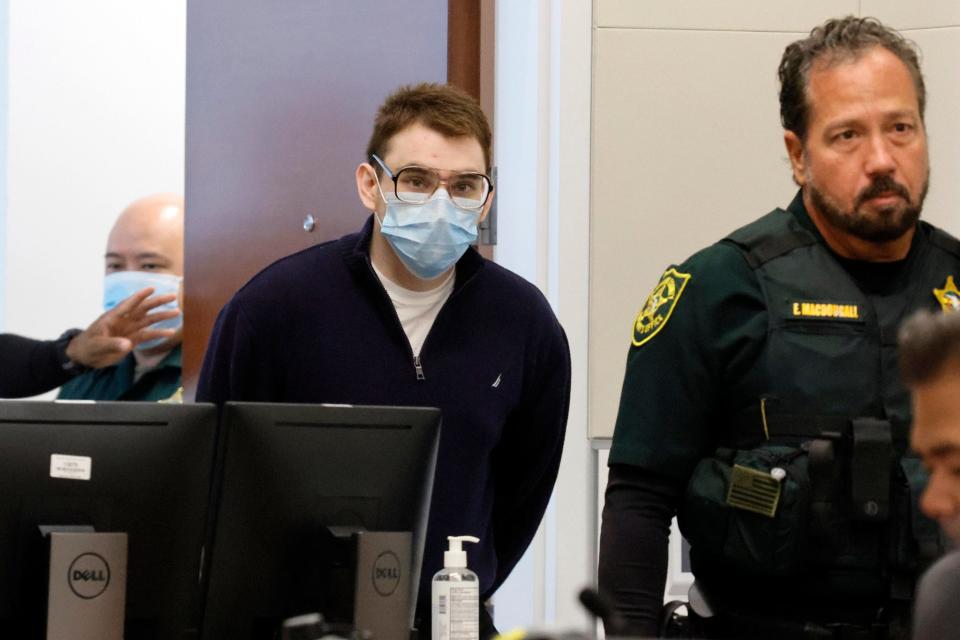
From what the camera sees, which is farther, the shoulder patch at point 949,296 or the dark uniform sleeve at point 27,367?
the dark uniform sleeve at point 27,367

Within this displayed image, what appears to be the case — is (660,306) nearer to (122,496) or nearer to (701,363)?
(701,363)

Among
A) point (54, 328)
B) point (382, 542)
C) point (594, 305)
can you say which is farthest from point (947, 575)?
point (54, 328)

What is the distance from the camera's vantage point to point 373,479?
1.85 meters

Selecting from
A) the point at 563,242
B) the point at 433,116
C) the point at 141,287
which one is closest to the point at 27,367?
the point at 141,287

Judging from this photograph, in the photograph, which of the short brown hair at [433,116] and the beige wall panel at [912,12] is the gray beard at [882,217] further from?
the beige wall panel at [912,12]

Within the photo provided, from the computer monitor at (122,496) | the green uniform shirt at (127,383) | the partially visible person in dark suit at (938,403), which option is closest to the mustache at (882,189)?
the partially visible person in dark suit at (938,403)

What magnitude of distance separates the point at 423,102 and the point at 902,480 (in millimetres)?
1068

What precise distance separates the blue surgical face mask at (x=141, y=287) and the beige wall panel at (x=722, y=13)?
5.97 ft

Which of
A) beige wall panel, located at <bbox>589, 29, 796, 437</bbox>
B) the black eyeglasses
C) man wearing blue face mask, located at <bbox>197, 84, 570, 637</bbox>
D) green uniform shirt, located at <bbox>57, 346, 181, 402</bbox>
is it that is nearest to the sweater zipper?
man wearing blue face mask, located at <bbox>197, 84, 570, 637</bbox>

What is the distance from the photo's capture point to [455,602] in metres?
1.91

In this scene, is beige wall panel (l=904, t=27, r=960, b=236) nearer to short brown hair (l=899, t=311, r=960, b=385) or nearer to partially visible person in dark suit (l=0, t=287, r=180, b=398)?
short brown hair (l=899, t=311, r=960, b=385)

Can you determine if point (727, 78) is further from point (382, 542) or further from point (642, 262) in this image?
point (382, 542)

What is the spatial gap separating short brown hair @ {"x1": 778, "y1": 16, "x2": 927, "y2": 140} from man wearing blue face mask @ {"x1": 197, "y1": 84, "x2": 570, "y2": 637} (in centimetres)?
59

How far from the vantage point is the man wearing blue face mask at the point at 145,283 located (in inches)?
167
